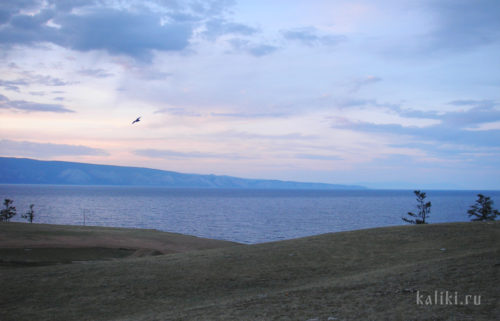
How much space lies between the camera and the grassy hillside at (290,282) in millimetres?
9508

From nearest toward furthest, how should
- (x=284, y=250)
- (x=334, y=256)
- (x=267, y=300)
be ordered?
1. (x=267, y=300)
2. (x=334, y=256)
3. (x=284, y=250)

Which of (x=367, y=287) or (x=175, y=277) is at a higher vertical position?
(x=367, y=287)

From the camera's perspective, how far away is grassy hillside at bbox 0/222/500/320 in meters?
9.51

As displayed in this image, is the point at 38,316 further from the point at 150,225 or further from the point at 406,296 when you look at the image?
the point at 150,225

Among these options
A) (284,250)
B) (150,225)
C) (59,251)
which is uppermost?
(284,250)

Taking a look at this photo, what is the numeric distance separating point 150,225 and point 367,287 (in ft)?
210

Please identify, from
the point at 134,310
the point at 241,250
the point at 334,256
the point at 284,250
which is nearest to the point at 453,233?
the point at 334,256

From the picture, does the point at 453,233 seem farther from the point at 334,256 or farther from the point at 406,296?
the point at 406,296

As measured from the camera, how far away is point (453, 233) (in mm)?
20891

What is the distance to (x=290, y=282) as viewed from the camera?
14719 millimetres

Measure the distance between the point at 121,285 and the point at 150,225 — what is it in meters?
58.0

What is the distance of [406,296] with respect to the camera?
32.2 ft

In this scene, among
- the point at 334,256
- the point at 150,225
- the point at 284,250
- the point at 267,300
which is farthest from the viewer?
the point at 150,225

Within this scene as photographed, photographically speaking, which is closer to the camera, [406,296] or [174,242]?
[406,296]
